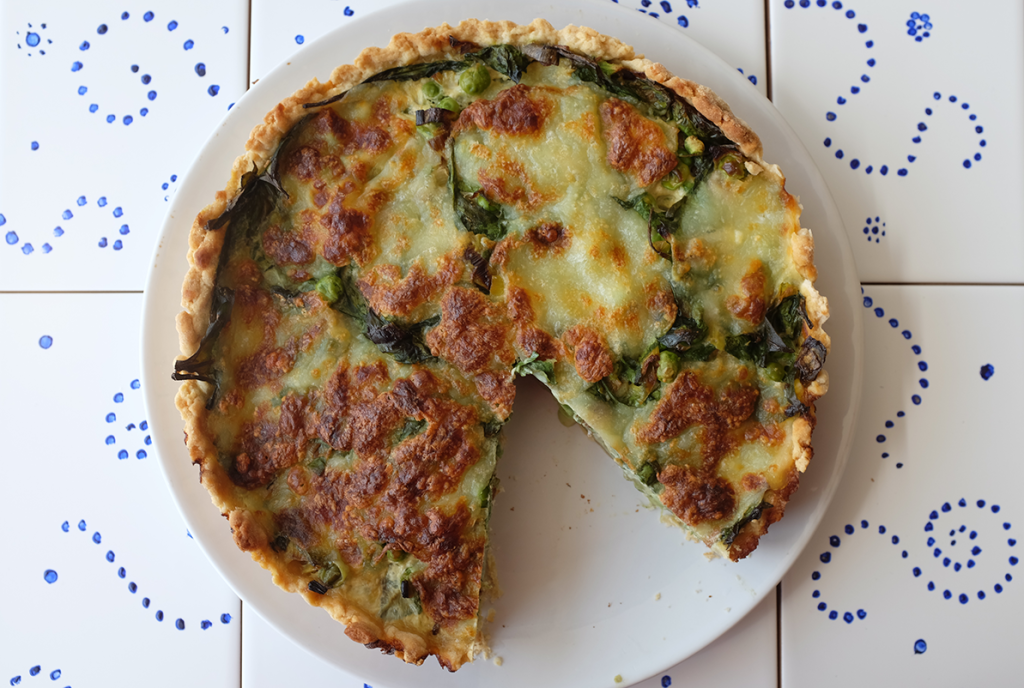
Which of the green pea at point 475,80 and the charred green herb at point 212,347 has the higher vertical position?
the green pea at point 475,80

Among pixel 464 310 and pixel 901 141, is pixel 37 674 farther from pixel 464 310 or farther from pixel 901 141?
pixel 901 141

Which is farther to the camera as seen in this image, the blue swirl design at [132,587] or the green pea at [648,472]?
the blue swirl design at [132,587]

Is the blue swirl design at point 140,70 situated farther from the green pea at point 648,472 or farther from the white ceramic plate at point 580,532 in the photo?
the green pea at point 648,472

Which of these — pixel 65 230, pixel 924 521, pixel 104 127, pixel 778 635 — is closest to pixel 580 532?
pixel 778 635

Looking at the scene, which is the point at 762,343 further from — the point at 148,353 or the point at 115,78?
the point at 115,78

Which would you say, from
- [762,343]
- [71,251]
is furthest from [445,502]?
[71,251]

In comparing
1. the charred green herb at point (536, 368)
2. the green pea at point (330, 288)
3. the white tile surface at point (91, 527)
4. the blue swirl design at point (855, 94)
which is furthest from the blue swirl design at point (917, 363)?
the white tile surface at point (91, 527)

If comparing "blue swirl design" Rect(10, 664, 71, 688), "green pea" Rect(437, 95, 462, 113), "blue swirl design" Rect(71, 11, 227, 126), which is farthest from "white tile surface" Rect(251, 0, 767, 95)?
"blue swirl design" Rect(10, 664, 71, 688)
